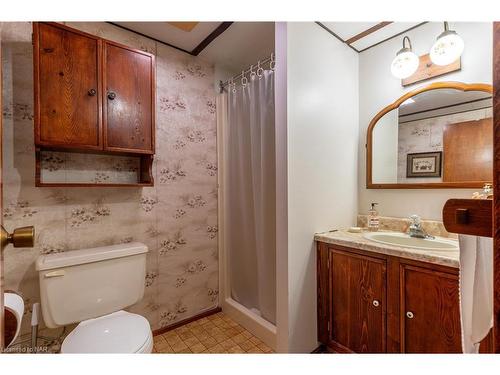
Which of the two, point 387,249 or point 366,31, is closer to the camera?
point 387,249

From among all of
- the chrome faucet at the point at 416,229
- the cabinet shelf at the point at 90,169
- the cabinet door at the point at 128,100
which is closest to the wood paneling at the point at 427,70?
the chrome faucet at the point at 416,229

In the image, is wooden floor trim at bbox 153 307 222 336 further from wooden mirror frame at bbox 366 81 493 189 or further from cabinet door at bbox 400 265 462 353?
wooden mirror frame at bbox 366 81 493 189

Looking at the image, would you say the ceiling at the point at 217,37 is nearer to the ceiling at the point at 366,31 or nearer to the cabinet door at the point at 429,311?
the ceiling at the point at 366,31

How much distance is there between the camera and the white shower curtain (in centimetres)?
175

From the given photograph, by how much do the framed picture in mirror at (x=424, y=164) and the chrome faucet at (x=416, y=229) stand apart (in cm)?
29

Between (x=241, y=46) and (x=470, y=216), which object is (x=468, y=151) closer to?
(x=470, y=216)

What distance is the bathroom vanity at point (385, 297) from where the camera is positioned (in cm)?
104

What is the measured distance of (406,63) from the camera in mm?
1488

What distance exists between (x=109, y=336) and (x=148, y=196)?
896 millimetres

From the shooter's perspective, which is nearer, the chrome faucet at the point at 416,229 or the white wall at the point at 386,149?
the chrome faucet at the point at 416,229

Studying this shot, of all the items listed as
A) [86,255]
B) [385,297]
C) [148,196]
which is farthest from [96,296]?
[385,297]

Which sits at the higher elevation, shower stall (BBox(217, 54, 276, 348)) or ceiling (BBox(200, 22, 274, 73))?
ceiling (BBox(200, 22, 274, 73))

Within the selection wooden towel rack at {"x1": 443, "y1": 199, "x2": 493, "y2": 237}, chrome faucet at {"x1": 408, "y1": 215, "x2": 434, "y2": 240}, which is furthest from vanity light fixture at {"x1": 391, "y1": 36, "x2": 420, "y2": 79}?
wooden towel rack at {"x1": 443, "y1": 199, "x2": 493, "y2": 237}
